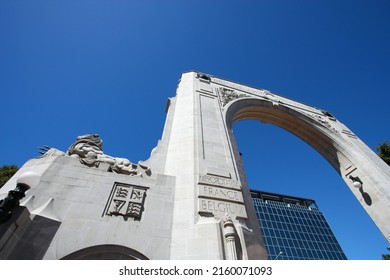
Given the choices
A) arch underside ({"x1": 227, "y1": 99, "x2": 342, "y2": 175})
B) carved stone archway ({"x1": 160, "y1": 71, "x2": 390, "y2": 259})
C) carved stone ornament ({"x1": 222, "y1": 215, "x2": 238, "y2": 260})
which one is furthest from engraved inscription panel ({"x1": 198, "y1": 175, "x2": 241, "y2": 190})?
arch underside ({"x1": 227, "y1": 99, "x2": 342, "y2": 175})

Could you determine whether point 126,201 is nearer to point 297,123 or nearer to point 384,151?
point 297,123

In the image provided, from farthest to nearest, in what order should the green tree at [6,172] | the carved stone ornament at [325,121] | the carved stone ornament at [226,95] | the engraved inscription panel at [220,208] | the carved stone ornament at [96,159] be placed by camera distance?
the carved stone ornament at [325,121], the green tree at [6,172], the carved stone ornament at [226,95], the carved stone ornament at [96,159], the engraved inscription panel at [220,208]

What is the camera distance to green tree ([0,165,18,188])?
1297 centimetres

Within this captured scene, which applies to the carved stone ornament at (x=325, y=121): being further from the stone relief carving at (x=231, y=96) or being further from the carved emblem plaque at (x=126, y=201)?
the carved emblem plaque at (x=126, y=201)

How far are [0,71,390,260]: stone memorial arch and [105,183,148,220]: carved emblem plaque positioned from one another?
0.02 meters

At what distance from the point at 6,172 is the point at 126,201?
14.6m

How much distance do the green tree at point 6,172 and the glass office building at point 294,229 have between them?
47.1 metres

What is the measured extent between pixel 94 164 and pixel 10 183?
66.0 inches

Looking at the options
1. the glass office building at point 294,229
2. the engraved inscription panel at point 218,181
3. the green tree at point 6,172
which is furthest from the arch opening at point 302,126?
the glass office building at point 294,229

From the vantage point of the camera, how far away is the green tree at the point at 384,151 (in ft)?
48.6

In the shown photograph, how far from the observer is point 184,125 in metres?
7.86

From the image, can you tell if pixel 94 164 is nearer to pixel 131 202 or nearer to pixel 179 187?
pixel 131 202

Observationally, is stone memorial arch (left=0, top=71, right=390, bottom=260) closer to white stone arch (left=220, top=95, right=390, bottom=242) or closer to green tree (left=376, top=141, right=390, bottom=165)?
white stone arch (left=220, top=95, right=390, bottom=242)
